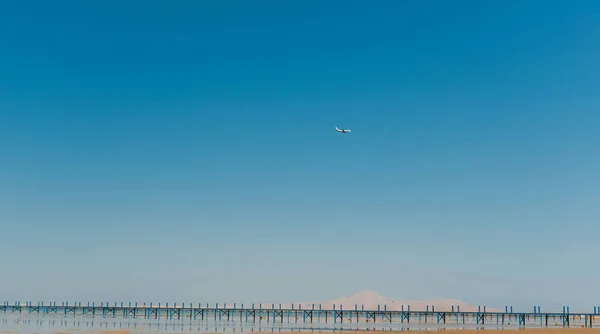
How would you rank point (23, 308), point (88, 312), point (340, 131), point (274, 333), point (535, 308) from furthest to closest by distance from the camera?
point (23, 308), point (88, 312), point (535, 308), point (340, 131), point (274, 333)

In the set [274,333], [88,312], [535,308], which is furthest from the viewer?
[88,312]

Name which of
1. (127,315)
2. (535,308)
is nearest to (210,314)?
(127,315)

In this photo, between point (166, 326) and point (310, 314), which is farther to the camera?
point (310, 314)

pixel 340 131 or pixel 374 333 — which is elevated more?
pixel 340 131

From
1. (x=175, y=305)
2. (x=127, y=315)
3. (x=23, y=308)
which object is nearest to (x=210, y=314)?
(x=175, y=305)

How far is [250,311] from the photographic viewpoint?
366 ft

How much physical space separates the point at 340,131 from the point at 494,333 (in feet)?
85.2

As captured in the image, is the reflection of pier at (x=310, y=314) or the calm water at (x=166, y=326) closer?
the calm water at (x=166, y=326)

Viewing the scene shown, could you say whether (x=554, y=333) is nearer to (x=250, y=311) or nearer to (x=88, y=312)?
(x=250, y=311)

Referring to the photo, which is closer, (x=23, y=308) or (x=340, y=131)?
(x=340, y=131)

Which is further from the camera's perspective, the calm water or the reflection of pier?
the reflection of pier

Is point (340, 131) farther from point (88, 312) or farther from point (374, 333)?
point (88, 312)

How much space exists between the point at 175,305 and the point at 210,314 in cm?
892

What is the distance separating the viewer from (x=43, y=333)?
52.8 m
